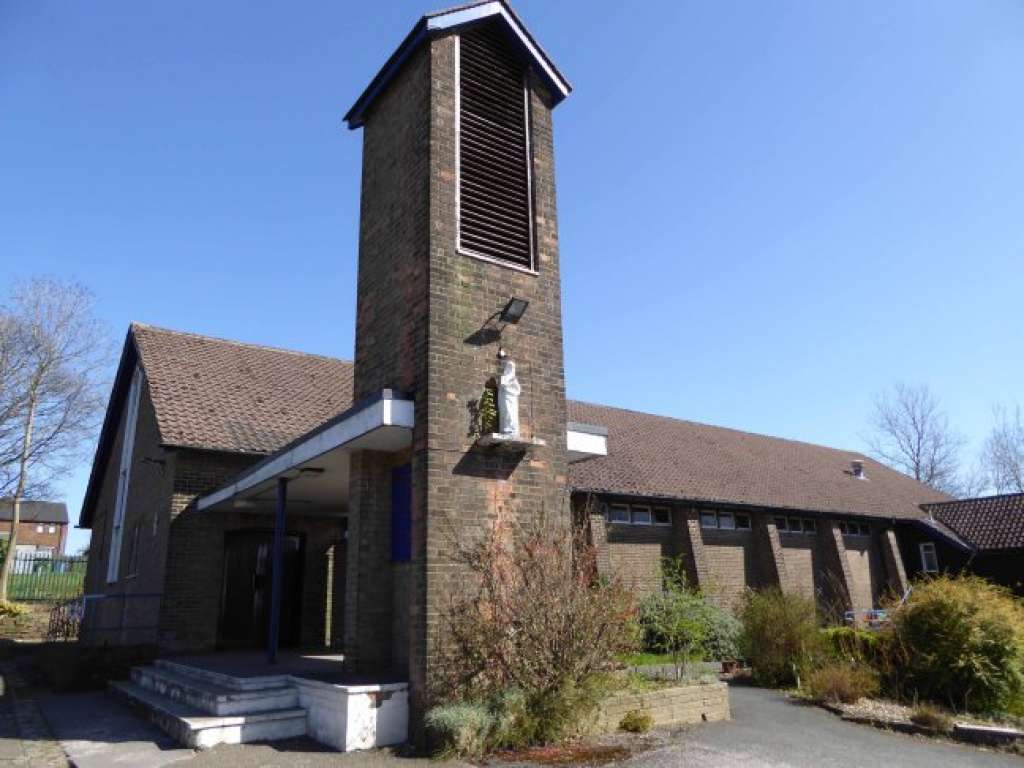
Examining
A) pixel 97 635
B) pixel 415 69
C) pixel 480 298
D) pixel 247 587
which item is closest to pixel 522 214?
pixel 480 298

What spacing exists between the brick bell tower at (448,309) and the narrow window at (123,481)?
12396 mm

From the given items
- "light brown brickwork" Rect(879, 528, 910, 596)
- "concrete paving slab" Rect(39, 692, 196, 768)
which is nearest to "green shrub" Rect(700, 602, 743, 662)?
"concrete paving slab" Rect(39, 692, 196, 768)

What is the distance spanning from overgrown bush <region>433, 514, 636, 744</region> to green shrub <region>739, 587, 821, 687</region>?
5.76m

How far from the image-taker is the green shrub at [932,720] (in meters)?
9.69

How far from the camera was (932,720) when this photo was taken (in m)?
9.80

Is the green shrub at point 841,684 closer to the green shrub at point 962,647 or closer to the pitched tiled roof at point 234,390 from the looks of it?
the green shrub at point 962,647

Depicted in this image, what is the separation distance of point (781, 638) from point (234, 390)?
43.8 feet

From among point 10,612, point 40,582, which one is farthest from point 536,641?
point 40,582

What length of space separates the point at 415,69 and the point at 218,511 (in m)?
9.93

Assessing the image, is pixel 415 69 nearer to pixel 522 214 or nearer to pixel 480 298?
pixel 522 214

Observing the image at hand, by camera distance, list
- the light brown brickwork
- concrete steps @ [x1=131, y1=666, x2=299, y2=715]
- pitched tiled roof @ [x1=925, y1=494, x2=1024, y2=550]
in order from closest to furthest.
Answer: concrete steps @ [x1=131, y1=666, x2=299, y2=715] → pitched tiled roof @ [x1=925, y1=494, x2=1024, y2=550] → the light brown brickwork

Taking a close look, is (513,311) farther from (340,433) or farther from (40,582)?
(40,582)

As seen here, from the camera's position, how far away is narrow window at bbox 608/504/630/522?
2177 cm

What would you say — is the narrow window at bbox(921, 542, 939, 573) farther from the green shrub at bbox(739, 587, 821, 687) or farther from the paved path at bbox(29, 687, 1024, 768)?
the paved path at bbox(29, 687, 1024, 768)
